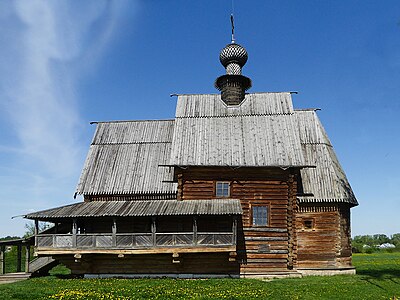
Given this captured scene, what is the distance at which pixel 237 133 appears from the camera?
23516mm

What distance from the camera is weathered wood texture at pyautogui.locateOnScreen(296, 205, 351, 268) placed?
22.7 meters

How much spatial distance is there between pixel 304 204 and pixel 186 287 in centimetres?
1017

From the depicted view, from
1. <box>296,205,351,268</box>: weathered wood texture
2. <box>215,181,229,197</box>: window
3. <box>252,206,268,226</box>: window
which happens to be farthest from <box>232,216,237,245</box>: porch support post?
<box>296,205,351,268</box>: weathered wood texture

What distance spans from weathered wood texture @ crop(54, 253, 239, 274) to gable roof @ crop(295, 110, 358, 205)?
6.29 meters

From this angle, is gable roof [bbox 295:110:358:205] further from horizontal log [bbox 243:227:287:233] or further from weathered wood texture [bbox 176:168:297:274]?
horizontal log [bbox 243:227:287:233]

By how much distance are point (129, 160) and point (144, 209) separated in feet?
18.8

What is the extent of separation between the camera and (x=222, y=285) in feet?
54.5

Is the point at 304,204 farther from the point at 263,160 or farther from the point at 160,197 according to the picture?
the point at 160,197

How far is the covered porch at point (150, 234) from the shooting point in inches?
762

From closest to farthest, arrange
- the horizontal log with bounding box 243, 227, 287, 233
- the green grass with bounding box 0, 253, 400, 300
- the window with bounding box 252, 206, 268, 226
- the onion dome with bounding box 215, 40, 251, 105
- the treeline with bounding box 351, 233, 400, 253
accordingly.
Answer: the green grass with bounding box 0, 253, 400, 300 < the horizontal log with bounding box 243, 227, 287, 233 < the window with bounding box 252, 206, 268, 226 < the onion dome with bounding box 215, 40, 251, 105 < the treeline with bounding box 351, 233, 400, 253

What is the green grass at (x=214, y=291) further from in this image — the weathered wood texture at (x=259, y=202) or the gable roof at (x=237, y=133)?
the gable roof at (x=237, y=133)

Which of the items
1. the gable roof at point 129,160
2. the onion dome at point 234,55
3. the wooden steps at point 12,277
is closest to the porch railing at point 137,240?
the wooden steps at point 12,277

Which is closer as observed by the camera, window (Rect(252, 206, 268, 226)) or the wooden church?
the wooden church

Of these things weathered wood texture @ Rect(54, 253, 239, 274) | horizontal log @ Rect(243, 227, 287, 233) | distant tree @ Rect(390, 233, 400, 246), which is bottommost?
distant tree @ Rect(390, 233, 400, 246)
